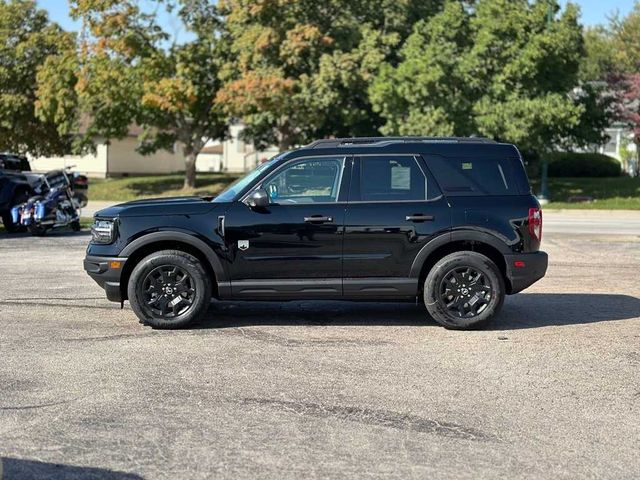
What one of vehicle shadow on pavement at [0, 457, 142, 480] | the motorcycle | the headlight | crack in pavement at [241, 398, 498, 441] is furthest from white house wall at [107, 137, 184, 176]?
vehicle shadow on pavement at [0, 457, 142, 480]

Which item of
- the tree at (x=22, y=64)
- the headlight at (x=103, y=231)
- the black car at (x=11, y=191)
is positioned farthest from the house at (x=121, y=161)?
the headlight at (x=103, y=231)

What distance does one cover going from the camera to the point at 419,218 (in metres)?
8.56

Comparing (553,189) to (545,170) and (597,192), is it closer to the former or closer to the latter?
(597,192)

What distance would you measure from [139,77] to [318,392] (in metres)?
30.3

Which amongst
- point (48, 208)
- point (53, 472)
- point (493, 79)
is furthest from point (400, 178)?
point (493, 79)

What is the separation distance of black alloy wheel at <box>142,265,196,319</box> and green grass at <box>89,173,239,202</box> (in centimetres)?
2722

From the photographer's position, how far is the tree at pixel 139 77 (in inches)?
1352

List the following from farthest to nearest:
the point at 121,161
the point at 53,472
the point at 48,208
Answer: the point at 121,161 → the point at 48,208 → the point at 53,472

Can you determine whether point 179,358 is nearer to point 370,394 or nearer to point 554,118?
point 370,394

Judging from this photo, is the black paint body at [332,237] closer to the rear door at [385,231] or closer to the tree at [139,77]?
the rear door at [385,231]

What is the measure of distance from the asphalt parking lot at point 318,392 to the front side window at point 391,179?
1313 mm

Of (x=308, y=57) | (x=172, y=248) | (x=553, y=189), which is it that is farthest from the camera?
(x=553, y=189)

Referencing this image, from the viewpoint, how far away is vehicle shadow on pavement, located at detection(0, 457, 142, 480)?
4613 mm

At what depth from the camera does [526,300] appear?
10.5m
